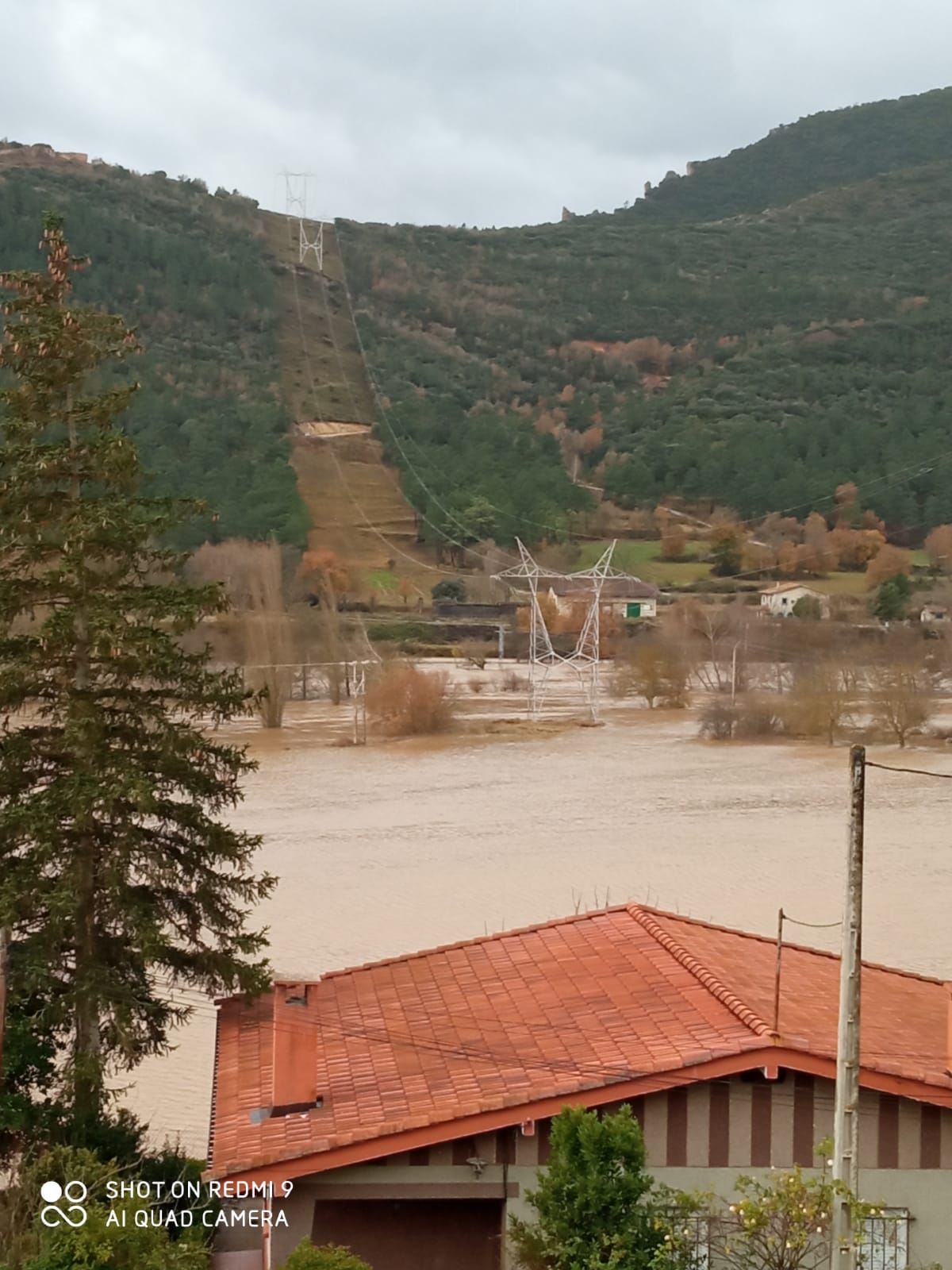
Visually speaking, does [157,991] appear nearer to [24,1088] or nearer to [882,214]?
[24,1088]

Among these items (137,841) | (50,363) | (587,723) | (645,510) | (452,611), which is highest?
(645,510)

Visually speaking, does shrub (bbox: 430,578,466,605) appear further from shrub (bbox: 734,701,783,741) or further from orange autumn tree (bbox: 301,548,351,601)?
shrub (bbox: 734,701,783,741)

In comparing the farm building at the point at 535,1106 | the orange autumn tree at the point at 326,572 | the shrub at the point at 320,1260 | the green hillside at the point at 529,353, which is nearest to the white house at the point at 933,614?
the green hillside at the point at 529,353

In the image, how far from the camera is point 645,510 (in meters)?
75.7

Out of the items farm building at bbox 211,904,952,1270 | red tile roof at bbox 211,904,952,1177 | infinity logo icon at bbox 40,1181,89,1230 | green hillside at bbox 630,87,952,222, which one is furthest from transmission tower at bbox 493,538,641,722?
green hillside at bbox 630,87,952,222

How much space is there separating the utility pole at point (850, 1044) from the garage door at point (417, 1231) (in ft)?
5.47

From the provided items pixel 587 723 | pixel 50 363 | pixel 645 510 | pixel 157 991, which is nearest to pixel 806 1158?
pixel 50 363

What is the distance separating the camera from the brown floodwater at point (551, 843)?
48.4 ft

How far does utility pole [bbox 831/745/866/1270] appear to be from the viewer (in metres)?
4.84

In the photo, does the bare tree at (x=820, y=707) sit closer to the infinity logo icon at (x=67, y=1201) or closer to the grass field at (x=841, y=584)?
the grass field at (x=841, y=584)

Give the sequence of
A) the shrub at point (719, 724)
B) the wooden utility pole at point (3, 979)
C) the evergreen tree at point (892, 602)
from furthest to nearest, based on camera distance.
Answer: the evergreen tree at point (892, 602) < the shrub at point (719, 724) < the wooden utility pole at point (3, 979)

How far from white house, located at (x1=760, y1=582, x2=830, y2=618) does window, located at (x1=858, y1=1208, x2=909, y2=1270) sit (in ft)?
148

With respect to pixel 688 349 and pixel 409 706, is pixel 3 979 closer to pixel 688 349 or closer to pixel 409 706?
pixel 409 706

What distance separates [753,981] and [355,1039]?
79.8 inches
